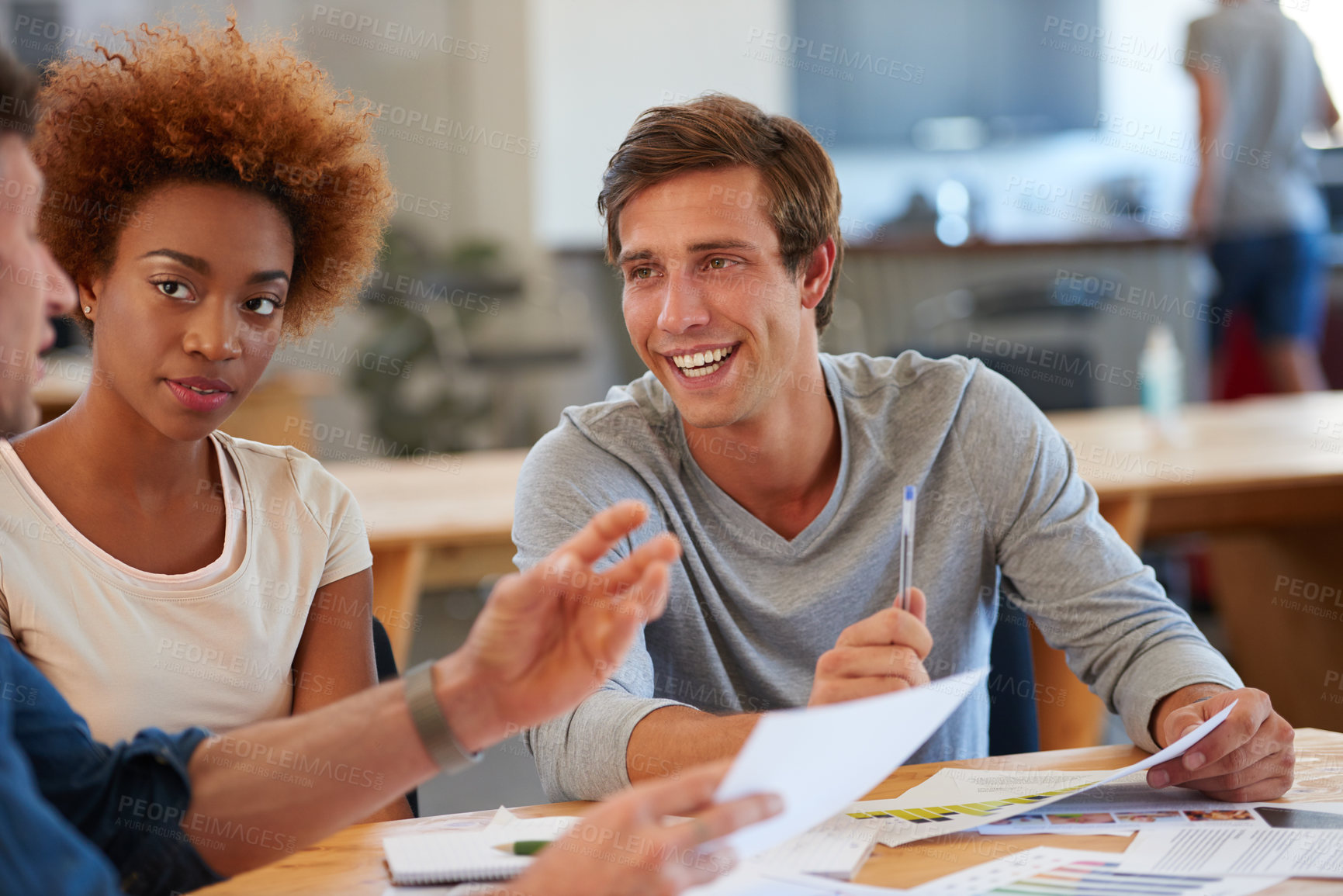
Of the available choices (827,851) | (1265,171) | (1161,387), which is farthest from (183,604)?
(1265,171)

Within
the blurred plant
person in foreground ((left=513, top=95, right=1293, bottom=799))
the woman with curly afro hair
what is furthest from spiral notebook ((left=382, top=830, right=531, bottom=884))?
the blurred plant

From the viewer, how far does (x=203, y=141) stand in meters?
1.10

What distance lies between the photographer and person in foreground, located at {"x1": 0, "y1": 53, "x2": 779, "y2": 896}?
0.80 meters

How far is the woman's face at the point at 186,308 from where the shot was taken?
1.04m

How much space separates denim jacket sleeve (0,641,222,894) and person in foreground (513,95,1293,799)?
506mm

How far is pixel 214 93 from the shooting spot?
1146 millimetres

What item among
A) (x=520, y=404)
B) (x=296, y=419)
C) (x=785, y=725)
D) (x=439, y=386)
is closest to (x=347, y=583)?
(x=785, y=725)

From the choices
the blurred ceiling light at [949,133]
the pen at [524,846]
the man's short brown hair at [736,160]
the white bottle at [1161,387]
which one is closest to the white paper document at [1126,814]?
the pen at [524,846]

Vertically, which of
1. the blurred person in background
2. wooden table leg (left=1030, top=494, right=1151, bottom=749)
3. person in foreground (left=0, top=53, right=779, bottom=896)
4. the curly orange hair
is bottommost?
wooden table leg (left=1030, top=494, right=1151, bottom=749)

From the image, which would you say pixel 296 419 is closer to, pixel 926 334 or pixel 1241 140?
pixel 926 334

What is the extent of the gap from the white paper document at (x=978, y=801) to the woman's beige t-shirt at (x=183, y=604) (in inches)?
21.4

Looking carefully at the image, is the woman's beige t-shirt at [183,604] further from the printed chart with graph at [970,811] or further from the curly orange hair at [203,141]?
the printed chart with graph at [970,811]

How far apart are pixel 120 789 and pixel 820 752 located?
485mm

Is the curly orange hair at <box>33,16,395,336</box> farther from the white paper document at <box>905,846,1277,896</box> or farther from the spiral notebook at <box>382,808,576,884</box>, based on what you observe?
the white paper document at <box>905,846,1277,896</box>
